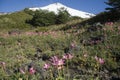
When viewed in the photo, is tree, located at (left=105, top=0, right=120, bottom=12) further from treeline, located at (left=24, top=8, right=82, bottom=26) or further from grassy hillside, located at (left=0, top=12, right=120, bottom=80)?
treeline, located at (left=24, top=8, right=82, bottom=26)

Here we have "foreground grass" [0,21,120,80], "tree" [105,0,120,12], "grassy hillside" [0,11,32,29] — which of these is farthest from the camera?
"grassy hillside" [0,11,32,29]

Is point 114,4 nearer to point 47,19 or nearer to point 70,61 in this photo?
point 70,61

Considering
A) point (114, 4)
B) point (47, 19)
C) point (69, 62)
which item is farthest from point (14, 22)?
point (69, 62)

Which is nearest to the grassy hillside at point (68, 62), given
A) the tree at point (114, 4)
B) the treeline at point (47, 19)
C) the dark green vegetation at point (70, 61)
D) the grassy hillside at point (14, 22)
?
the dark green vegetation at point (70, 61)

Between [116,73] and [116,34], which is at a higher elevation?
[116,34]

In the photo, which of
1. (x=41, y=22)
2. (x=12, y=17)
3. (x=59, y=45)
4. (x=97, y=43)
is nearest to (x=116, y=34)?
(x=97, y=43)

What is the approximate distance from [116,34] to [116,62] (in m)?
3.52

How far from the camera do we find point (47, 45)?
11758 mm

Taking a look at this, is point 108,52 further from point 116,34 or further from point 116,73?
point 116,34

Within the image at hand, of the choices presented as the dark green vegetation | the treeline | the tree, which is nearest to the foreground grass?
the dark green vegetation

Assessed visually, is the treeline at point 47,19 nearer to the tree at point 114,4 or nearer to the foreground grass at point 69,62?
the tree at point 114,4

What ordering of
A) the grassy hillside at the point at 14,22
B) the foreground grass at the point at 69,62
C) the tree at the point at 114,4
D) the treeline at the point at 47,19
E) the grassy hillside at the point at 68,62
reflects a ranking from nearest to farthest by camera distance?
the grassy hillside at the point at 68,62
the foreground grass at the point at 69,62
the tree at the point at 114,4
the treeline at the point at 47,19
the grassy hillside at the point at 14,22

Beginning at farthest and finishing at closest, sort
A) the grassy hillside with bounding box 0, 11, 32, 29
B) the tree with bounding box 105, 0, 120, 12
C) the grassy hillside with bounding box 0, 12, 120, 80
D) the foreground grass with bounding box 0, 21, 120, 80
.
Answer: the grassy hillside with bounding box 0, 11, 32, 29 → the tree with bounding box 105, 0, 120, 12 → the foreground grass with bounding box 0, 21, 120, 80 → the grassy hillside with bounding box 0, 12, 120, 80

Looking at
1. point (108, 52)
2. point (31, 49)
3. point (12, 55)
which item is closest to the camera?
point (108, 52)
